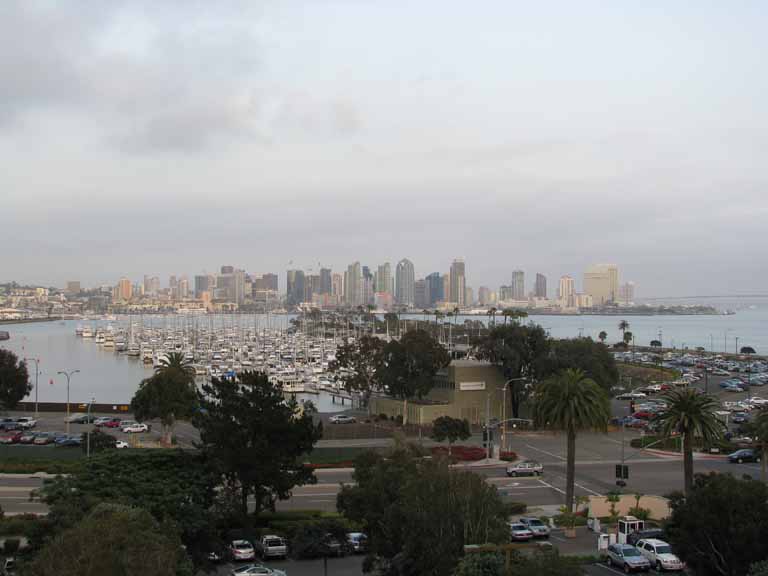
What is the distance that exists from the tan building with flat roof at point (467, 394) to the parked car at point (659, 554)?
90.8ft

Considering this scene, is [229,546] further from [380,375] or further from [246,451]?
[380,375]

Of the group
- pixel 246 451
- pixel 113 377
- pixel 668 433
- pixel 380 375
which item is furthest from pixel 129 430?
pixel 113 377

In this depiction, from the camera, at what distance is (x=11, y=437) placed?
44.2 meters

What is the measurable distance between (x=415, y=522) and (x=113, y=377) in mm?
94978

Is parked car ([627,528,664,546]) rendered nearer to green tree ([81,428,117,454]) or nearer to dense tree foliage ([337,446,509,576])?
dense tree foliage ([337,446,509,576])

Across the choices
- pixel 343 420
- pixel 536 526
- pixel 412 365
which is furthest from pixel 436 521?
pixel 343 420

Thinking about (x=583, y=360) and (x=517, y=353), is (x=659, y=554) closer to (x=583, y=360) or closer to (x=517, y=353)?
(x=517, y=353)

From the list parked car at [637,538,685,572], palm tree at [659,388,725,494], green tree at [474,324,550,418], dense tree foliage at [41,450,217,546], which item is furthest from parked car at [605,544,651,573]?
green tree at [474,324,550,418]

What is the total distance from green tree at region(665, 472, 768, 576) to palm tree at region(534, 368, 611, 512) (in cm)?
845

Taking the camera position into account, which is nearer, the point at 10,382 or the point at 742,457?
the point at 742,457

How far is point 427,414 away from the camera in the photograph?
49625mm

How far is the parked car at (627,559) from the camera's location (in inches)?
838

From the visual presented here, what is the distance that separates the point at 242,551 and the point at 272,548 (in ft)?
2.93

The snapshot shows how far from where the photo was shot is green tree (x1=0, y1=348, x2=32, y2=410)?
170 ft
